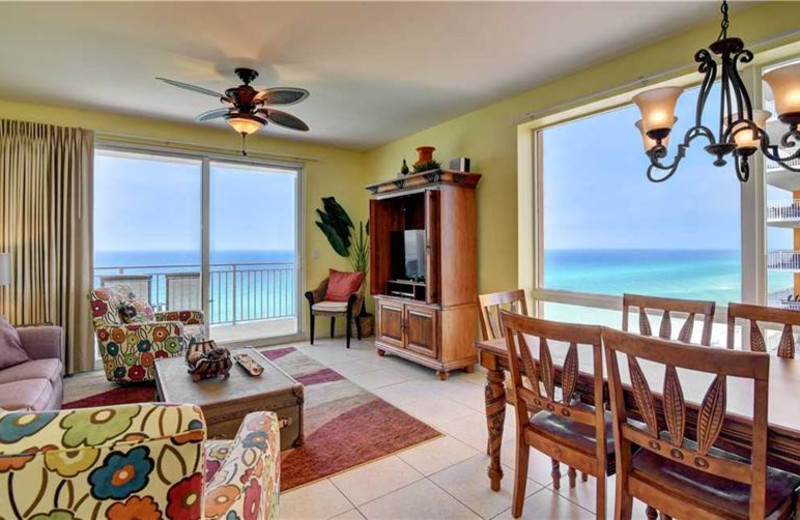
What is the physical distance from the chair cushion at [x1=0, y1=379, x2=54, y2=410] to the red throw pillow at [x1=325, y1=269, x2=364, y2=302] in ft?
10.3

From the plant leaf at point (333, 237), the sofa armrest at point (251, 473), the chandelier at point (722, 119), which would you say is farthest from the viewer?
the plant leaf at point (333, 237)

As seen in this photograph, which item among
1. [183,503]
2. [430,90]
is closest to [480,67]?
[430,90]

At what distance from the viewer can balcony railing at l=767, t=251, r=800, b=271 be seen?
2.36m

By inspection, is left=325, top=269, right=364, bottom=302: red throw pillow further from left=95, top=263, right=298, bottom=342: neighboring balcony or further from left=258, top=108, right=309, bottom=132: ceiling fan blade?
left=258, top=108, right=309, bottom=132: ceiling fan blade

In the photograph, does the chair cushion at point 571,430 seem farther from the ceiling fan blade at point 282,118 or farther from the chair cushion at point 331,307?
the chair cushion at point 331,307

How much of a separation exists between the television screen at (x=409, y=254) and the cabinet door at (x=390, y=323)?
379mm

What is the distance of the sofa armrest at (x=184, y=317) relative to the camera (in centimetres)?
410

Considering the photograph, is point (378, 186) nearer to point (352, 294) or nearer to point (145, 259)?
point (352, 294)

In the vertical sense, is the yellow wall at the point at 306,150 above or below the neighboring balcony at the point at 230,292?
above

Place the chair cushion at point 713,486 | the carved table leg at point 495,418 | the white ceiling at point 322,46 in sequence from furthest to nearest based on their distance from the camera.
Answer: the white ceiling at point 322,46
the carved table leg at point 495,418
the chair cushion at point 713,486

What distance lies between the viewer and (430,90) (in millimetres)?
3549

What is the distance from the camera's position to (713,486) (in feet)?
4.33

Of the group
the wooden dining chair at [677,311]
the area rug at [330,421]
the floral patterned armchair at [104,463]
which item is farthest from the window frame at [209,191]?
the floral patterned armchair at [104,463]

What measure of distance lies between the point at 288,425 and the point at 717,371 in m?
2.15
